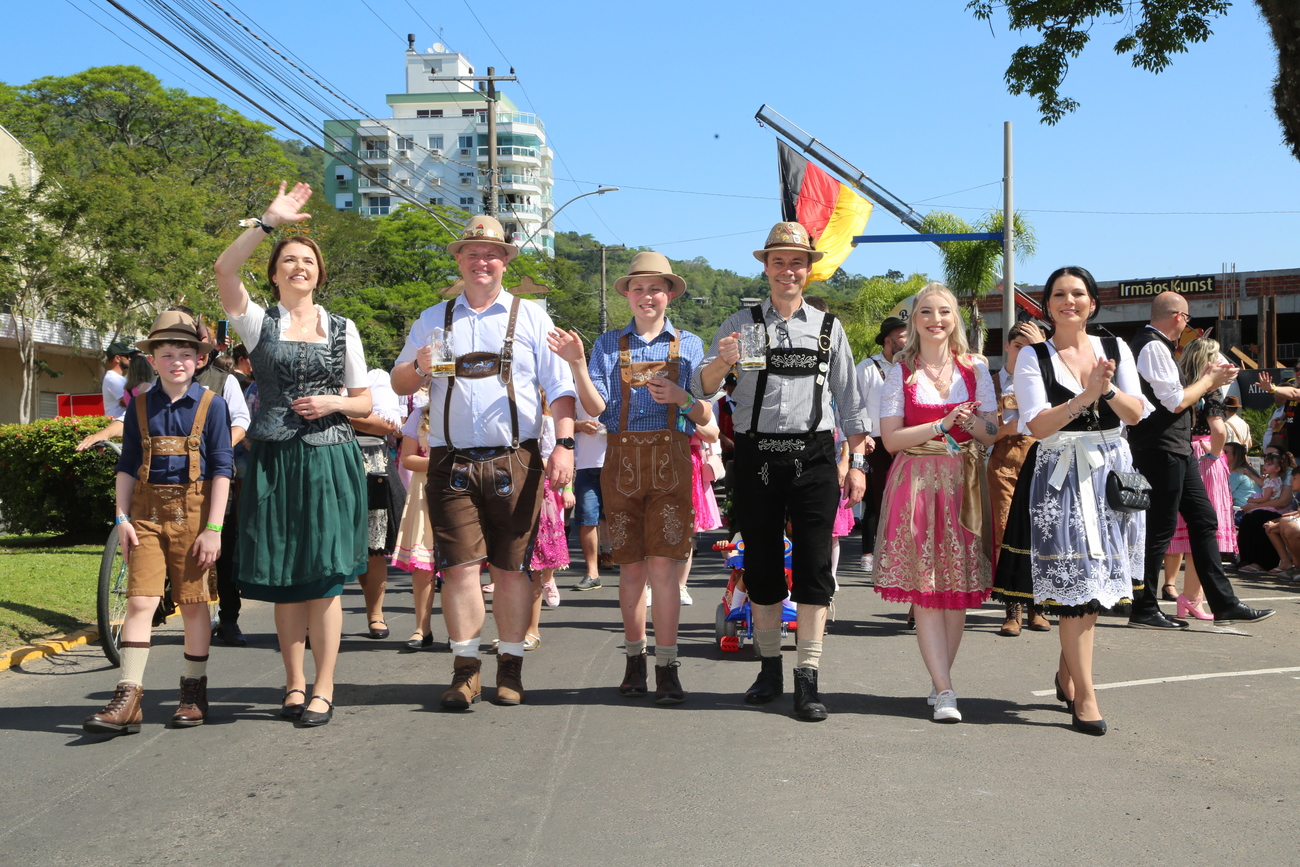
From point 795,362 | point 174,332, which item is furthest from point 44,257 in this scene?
point 795,362

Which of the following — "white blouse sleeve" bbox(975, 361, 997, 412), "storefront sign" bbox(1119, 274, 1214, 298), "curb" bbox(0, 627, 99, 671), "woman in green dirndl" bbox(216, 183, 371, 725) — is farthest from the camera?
"storefront sign" bbox(1119, 274, 1214, 298)

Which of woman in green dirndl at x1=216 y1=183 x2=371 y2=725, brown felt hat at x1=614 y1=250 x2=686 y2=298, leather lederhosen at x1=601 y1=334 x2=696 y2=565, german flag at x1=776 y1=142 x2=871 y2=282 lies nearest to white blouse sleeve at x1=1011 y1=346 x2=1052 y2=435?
leather lederhosen at x1=601 y1=334 x2=696 y2=565

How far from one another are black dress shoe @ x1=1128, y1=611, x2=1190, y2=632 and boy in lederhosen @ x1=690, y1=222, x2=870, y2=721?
3719 millimetres

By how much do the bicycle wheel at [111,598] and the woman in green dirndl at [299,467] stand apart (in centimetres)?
155

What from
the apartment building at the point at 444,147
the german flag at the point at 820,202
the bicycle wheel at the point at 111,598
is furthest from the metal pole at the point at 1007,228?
the apartment building at the point at 444,147

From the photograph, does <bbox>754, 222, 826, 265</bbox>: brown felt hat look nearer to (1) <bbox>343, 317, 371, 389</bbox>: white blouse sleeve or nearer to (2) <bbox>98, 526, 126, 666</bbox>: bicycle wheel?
(1) <bbox>343, 317, 371, 389</bbox>: white blouse sleeve

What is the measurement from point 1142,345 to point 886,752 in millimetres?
4094

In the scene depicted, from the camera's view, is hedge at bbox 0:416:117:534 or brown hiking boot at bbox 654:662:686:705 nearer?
brown hiking boot at bbox 654:662:686:705

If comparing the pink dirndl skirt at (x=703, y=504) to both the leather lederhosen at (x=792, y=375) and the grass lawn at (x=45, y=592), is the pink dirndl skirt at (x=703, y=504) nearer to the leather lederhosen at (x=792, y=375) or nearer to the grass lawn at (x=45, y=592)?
the leather lederhosen at (x=792, y=375)

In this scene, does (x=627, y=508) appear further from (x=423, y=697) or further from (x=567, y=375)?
(x=423, y=697)

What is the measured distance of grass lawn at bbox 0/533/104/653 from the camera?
7942mm

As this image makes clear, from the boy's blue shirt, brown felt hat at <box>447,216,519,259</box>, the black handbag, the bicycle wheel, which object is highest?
brown felt hat at <box>447,216,519,259</box>

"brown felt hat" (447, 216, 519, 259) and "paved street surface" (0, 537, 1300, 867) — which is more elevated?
"brown felt hat" (447, 216, 519, 259)

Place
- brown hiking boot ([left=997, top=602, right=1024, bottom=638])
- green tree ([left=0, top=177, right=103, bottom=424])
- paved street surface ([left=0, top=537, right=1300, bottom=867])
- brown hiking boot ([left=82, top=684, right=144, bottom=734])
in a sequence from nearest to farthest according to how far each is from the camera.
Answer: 1. paved street surface ([left=0, top=537, right=1300, bottom=867])
2. brown hiking boot ([left=82, top=684, right=144, bottom=734])
3. brown hiking boot ([left=997, top=602, right=1024, bottom=638])
4. green tree ([left=0, top=177, right=103, bottom=424])
